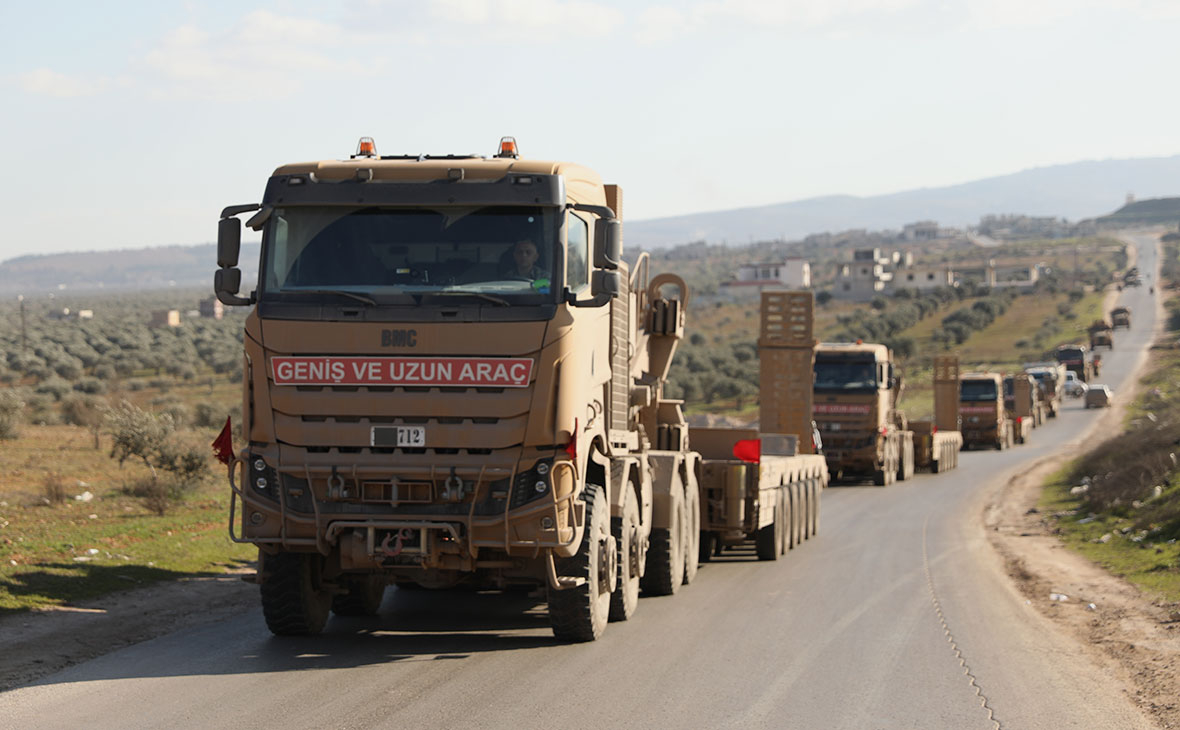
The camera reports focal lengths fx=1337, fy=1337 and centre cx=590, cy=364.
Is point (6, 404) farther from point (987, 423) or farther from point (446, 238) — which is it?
point (987, 423)

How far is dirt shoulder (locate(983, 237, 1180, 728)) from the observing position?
10078mm

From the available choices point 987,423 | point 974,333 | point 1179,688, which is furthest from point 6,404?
point 974,333

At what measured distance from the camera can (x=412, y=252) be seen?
9844mm

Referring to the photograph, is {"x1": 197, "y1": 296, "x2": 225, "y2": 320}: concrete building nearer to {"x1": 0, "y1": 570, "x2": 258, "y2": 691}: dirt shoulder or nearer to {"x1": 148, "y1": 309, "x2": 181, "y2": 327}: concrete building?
{"x1": 148, "y1": 309, "x2": 181, "y2": 327}: concrete building

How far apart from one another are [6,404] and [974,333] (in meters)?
92.8

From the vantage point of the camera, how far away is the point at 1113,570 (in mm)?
17016

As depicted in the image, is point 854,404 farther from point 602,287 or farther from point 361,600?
point 602,287

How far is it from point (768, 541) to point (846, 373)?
1481 cm

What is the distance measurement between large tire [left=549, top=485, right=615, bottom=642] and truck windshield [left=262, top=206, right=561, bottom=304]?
6.53 feet

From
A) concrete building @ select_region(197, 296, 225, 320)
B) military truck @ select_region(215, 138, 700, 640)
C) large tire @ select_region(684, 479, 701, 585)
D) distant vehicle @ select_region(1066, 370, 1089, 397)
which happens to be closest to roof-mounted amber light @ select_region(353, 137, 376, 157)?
military truck @ select_region(215, 138, 700, 640)

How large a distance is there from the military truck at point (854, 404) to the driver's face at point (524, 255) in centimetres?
2304

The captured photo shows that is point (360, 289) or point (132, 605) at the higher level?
point (360, 289)

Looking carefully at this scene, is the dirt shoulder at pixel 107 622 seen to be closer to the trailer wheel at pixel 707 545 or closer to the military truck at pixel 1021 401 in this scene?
the trailer wheel at pixel 707 545

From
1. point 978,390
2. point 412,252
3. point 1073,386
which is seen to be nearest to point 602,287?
point 412,252
